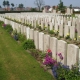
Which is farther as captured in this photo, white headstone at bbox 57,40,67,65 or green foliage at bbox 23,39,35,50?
green foliage at bbox 23,39,35,50

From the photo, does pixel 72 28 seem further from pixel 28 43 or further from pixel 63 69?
pixel 63 69

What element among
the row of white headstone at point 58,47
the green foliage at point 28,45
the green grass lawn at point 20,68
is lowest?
the green grass lawn at point 20,68

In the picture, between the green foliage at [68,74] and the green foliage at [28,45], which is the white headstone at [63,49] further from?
the green foliage at [28,45]

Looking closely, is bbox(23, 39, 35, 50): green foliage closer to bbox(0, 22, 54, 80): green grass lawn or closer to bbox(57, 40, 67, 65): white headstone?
bbox(0, 22, 54, 80): green grass lawn

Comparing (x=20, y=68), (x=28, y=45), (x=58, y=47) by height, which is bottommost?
(x=20, y=68)

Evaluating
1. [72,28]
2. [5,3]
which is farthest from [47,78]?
[5,3]

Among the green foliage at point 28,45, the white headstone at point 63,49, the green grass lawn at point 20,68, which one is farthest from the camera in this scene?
the green foliage at point 28,45

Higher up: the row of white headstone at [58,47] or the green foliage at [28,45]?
the row of white headstone at [58,47]

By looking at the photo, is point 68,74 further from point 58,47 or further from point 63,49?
point 58,47

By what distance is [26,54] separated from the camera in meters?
7.12

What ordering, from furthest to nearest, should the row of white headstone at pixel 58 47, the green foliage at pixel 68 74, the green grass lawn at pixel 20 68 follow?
the green grass lawn at pixel 20 68
the row of white headstone at pixel 58 47
the green foliage at pixel 68 74

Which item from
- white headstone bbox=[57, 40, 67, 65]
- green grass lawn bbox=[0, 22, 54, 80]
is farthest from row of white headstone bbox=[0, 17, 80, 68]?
green grass lawn bbox=[0, 22, 54, 80]

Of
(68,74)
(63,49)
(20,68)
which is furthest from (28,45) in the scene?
(68,74)

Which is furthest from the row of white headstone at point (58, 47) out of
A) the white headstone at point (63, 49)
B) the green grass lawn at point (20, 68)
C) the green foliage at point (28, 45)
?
the green grass lawn at point (20, 68)
